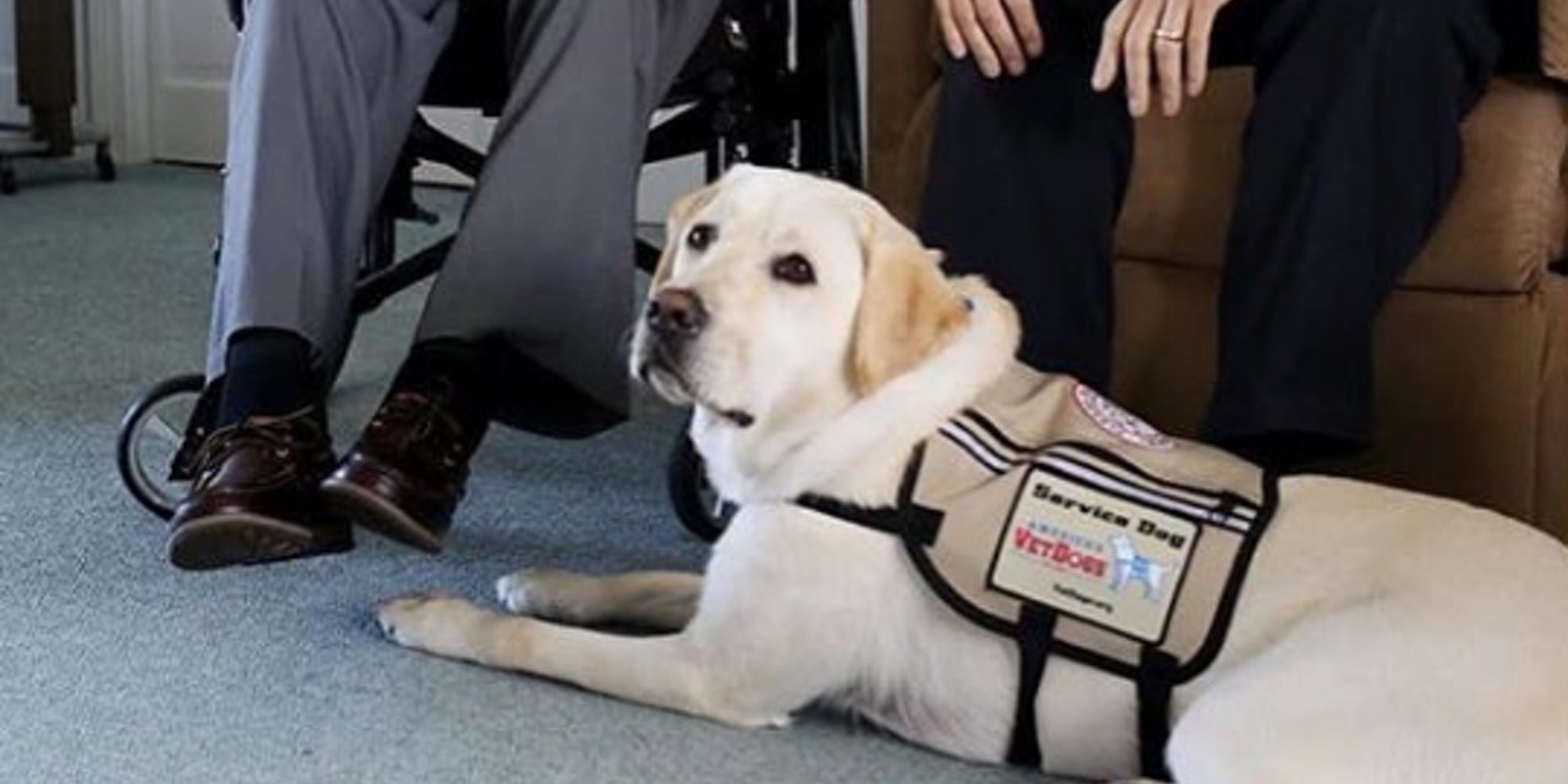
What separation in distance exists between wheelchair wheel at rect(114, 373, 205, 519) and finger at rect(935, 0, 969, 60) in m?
0.65

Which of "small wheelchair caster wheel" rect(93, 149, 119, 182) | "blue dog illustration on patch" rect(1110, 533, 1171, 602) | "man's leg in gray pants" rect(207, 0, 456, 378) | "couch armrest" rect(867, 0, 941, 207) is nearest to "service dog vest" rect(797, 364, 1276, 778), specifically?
"blue dog illustration on patch" rect(1110, 533, 1171, 602)

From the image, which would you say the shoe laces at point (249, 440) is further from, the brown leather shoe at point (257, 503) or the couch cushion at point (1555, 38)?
the couch cushion at point (1555, 38)

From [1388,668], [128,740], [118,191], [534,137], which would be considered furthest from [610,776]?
[118,191]

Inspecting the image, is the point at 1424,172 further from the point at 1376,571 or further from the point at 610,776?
the point at 610,776

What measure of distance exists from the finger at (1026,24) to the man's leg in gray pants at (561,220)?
11.4 inches

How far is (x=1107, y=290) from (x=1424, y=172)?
9.9 inches

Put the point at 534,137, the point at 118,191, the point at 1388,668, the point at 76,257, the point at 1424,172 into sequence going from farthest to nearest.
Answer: the point at 118,191, the point at 76,257, the point at 534,137, the point at 1424,172, the point at 1388,668

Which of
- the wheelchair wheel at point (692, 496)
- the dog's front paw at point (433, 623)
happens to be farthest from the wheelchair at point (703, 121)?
the dog's front paw at point (433, 623)

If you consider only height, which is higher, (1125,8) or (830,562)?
(1125,8)

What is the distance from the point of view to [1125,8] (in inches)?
58.8

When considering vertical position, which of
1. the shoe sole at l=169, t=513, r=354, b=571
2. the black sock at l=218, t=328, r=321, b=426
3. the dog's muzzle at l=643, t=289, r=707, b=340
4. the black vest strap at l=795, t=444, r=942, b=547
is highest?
the dog's muzzle at l=643, t=289, r=707, b=340

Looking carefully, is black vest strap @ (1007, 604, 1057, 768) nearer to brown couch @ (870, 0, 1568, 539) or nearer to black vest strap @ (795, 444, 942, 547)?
black vest strap @ (795, 444, 942, 547)

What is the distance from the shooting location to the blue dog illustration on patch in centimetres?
120

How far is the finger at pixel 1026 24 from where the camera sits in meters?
1.54
